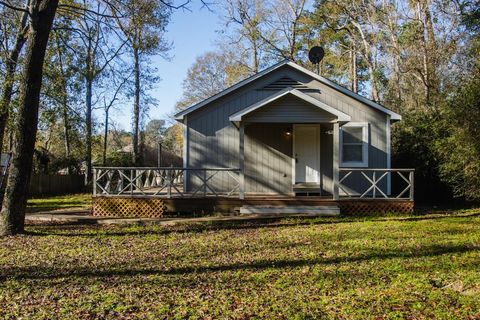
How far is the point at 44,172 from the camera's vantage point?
27219 millimetres

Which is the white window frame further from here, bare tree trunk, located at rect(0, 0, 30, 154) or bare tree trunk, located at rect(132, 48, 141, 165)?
bare tree trunk, located at rect(132, 48, 141, 165)

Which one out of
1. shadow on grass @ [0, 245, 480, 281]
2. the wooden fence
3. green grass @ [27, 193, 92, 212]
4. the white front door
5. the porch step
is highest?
the white front door

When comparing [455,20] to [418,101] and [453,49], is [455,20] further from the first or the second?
[418,101]

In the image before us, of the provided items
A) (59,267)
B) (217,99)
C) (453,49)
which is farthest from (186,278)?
(453,49)

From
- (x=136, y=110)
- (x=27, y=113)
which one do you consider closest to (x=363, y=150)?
(x=27, y=113)

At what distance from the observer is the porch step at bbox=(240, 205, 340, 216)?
12.1 metres

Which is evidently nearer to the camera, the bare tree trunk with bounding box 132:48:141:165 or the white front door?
the white front door

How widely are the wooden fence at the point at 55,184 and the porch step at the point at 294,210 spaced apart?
15.8 metres

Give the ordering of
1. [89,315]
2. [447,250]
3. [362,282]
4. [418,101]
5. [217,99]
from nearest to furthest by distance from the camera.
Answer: [89,315] < [362,282] < [447,250] < [217,99] < [418,101]

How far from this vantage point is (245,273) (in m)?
6.36

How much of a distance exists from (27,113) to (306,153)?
26.8 feet

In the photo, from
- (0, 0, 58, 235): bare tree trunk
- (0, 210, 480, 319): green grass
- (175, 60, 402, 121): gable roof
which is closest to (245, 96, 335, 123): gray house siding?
(175, 60, 402, 121): gable roof

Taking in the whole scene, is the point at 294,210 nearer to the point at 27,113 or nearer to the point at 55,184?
the point at 27,113

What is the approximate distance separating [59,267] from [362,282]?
448cm
